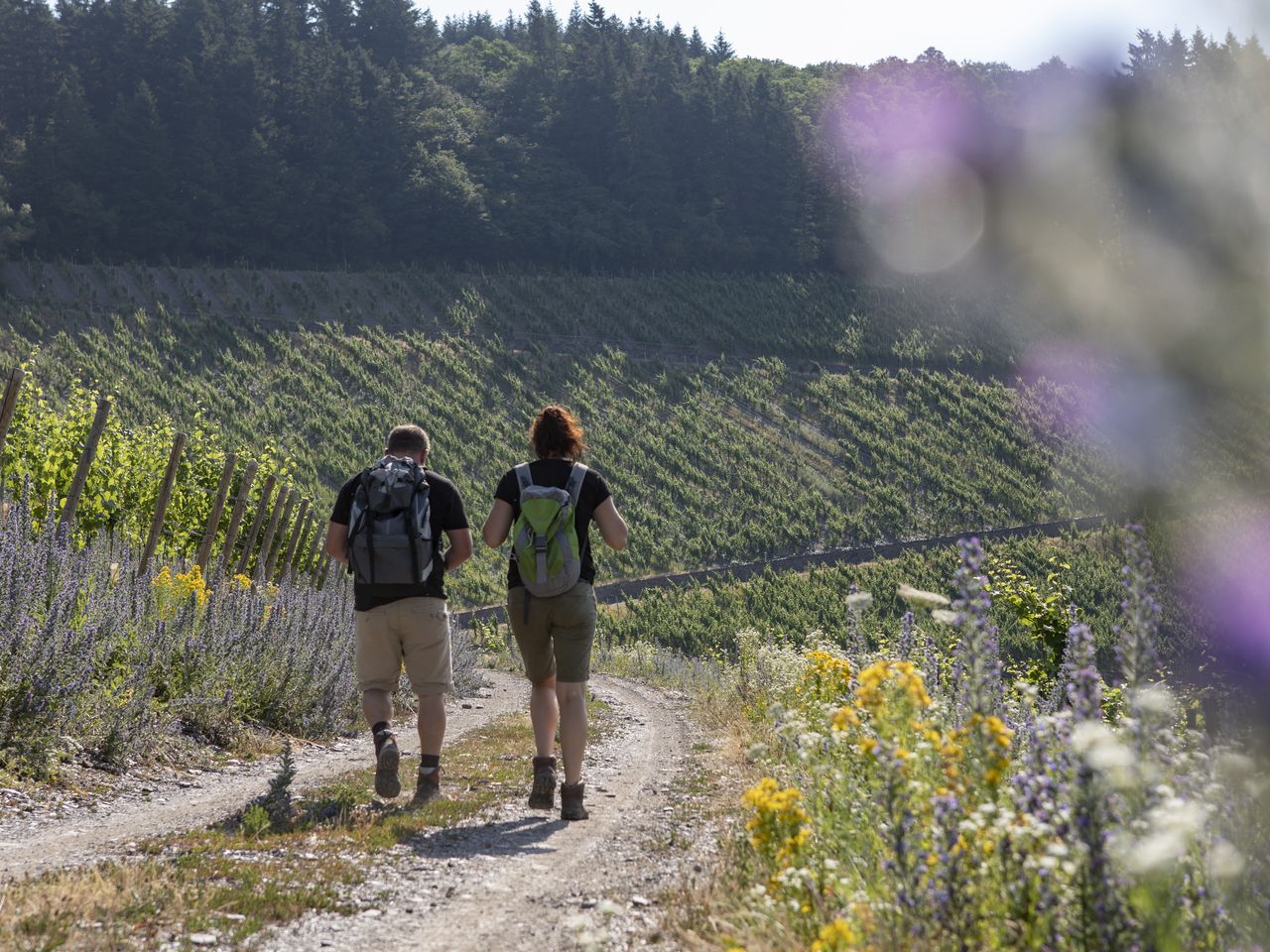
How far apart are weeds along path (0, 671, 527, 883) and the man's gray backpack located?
1.42 metres

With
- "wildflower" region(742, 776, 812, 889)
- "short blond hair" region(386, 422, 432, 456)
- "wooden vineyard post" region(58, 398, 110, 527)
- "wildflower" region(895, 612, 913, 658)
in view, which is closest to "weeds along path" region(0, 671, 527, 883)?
"short blond hair" region(386, 422, 432, 456)

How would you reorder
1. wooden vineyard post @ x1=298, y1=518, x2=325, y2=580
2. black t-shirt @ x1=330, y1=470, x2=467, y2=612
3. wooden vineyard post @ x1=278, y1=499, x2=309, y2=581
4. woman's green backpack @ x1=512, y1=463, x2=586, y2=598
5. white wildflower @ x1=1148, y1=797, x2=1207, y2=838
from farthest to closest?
wooden vineyard post @ x1=298, y1=518, x2=325, y2=580, wooden vineyard post @ x1=278, y1=499, x2=309, y2=581, black t-shirt @ x1=330, y1=470, x2=467, y2=612, woman's green backpack @ x1=512, y1=463, x2=586, y2=598, white wildflower @ x1=1148, y1=797, x2=1207, y2=838

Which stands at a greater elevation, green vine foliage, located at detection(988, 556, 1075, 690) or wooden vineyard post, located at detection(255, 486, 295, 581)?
wooden vineyard post, located at detection(255, 486, 295, 581)

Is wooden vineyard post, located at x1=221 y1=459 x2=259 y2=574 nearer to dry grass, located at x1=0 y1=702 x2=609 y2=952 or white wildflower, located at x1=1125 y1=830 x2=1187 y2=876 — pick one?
dry grass, located at x1=0 y1=702 x2=609 y2=952

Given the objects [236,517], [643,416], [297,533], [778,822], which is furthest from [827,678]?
[643,416]

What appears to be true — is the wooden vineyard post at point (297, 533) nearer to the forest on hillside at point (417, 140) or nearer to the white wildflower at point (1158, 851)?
the white wildflower at point (1158, 851)

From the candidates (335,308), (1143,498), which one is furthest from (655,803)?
(335,308)

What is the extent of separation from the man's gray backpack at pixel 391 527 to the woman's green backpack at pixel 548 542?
558 millimetres

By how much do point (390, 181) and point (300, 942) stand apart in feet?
271

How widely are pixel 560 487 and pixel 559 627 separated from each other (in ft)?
2.42

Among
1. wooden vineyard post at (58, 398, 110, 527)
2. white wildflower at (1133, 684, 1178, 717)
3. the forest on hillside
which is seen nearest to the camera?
white wildflower at (1133, 684, 1178, 717)

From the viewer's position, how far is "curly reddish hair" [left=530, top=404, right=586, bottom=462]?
675 cm

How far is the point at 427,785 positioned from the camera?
23.0 ft

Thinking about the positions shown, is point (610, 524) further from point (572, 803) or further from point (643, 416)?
point (643, 416)
